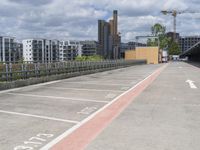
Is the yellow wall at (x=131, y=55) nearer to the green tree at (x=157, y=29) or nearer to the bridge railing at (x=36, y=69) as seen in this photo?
the green tree at (x=157, y=29)

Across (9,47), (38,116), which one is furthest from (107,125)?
(9,47)

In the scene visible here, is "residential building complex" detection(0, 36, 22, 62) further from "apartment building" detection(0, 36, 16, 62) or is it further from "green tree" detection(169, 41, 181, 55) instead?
"green tree" detection(169, 41, 181, 55)

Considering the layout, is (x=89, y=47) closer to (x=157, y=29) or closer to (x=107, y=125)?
(x=157, y=29)

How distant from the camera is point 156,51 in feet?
332

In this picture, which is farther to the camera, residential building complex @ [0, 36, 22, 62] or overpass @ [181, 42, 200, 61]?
overpass @ [181, 42, 200, 61]

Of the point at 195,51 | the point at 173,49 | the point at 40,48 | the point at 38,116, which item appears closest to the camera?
the point at 38,116

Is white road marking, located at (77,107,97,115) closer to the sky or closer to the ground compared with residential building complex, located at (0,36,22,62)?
closer to the ground

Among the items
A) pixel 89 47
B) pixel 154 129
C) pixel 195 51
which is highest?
pixel 89 47

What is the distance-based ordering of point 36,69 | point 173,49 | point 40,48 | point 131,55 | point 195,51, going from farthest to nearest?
point 173,49
point 131,55
point 195,51
point 40,48
point 36,69

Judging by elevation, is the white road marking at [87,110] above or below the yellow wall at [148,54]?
below

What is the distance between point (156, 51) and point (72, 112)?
306 feet

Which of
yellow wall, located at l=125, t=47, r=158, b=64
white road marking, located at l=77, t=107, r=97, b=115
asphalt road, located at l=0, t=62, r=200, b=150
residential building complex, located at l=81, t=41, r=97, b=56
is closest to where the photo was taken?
asphalt road, located at l=0, t=62, r=200, b=150

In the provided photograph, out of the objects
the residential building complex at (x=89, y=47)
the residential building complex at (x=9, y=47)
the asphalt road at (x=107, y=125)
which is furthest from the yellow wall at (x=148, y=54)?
the asphalt road at (x=107, y=125)

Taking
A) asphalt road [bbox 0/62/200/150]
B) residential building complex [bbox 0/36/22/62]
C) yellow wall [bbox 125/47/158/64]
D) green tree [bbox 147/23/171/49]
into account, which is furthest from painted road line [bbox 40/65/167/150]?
green tree [bbox 147/23/171/49]
